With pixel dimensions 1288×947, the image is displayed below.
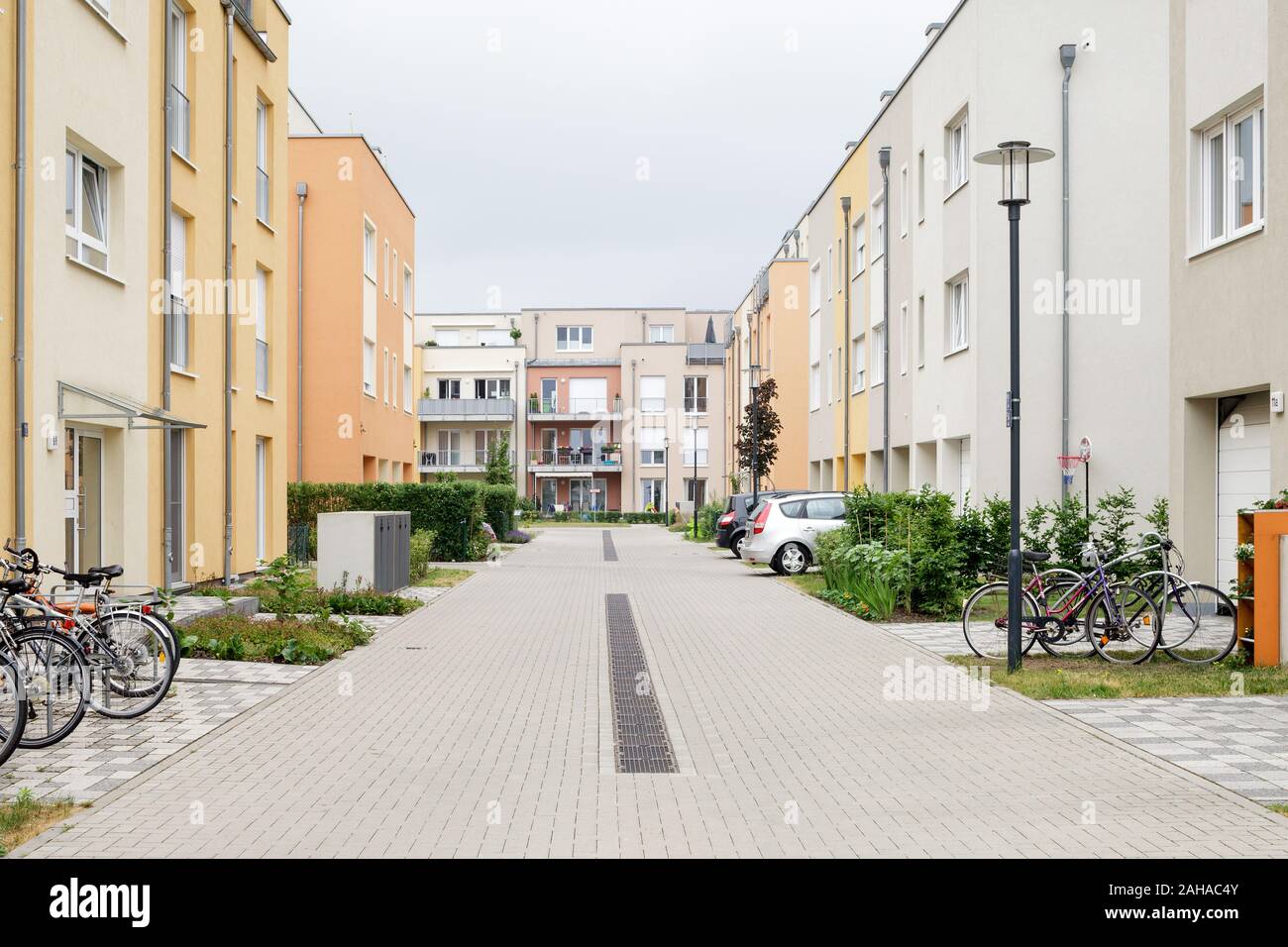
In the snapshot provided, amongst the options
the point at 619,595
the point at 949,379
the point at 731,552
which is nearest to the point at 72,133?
the point at 619,595

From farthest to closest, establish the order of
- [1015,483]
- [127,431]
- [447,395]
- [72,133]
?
[447,395]
[127,431]
[72,133]
[1015,483]

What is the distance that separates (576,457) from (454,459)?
685 cm

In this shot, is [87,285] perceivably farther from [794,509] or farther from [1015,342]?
[794,509]

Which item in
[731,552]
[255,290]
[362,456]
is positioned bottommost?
[731,552]

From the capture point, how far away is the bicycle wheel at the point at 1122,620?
10.9 m

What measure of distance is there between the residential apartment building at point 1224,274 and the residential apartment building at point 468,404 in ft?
183

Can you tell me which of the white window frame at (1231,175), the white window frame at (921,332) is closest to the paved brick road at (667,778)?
the white window frame at (1231,175)

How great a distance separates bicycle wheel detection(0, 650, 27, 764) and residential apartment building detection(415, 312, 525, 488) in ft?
204

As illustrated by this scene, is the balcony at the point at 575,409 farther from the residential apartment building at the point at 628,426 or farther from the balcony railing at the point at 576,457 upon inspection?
the balcony railing at the point at 576,457

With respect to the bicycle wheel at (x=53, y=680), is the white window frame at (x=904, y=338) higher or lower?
higher

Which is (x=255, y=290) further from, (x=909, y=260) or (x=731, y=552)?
(x=731, y=552)

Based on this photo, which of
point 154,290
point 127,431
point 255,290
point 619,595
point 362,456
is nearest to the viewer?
point 127,431

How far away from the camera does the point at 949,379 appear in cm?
2316

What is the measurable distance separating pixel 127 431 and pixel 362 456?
16.5 metres
